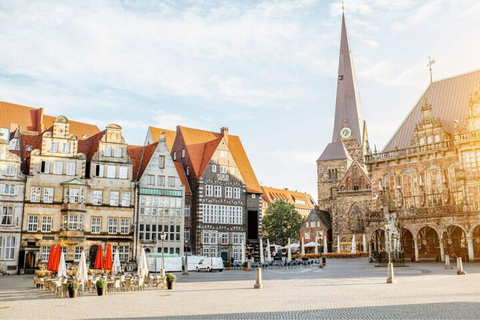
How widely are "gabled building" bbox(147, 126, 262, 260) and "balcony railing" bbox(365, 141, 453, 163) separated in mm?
14244

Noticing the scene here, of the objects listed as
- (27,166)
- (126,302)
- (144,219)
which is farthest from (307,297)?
(27,166)

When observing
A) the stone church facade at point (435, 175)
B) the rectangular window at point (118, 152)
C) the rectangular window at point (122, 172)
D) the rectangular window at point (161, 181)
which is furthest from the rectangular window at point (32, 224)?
the stone church facade at point (435, 175)

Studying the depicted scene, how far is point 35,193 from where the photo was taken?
43219 mm

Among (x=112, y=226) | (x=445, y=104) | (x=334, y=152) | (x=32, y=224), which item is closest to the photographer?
(x=32, y=224)

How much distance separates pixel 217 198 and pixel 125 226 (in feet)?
38.1

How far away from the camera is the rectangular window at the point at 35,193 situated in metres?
43.1

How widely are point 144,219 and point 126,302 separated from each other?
99.9 feet

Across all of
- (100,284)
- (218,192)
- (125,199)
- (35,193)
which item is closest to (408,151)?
(218,192)

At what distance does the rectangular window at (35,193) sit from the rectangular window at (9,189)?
4.91 ft

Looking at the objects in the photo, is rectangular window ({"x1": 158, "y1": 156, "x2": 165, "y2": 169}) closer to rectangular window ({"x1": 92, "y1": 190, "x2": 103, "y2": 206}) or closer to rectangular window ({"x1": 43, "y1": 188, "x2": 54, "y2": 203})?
rectangular window ({"x1": 92, "y1": 190, "x2": 103, "y2": 206})

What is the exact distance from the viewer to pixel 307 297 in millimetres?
17766

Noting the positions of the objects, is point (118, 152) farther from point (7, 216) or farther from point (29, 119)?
point (29, 119)

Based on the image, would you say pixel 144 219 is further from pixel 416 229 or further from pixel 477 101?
pixel 477 101

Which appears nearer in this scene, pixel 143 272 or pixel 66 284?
pixel 66 284
